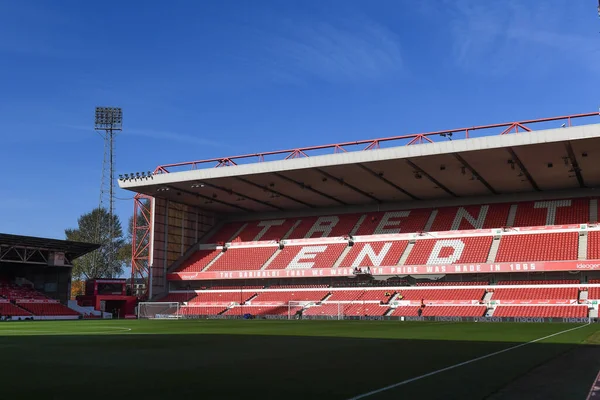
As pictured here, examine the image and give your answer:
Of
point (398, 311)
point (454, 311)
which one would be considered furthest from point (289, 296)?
point (454, 311)

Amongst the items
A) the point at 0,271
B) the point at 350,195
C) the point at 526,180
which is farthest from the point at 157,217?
the point at 526,180

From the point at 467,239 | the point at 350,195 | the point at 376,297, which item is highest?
the point at 350,195

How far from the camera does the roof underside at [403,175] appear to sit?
39.8m

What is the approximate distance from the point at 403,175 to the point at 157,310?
26670 mm

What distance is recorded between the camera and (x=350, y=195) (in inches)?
2195

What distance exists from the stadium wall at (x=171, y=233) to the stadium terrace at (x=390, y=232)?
0.17 meters

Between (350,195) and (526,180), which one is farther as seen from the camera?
(350,195)

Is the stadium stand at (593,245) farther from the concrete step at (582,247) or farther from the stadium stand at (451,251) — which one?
the stadium stand at (451,251)

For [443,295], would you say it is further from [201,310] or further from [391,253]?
[201,310]

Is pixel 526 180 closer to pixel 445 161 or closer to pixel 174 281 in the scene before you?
pixel 445 161

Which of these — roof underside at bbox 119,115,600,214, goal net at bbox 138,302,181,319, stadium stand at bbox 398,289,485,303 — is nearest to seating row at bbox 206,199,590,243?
roof underside at bbox 119,115,600,214

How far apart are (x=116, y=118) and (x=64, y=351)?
65.1 meters

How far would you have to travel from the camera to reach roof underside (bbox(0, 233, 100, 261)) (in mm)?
49719

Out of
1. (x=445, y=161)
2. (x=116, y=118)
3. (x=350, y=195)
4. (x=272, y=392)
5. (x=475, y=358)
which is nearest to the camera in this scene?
(x=272, y=392)
